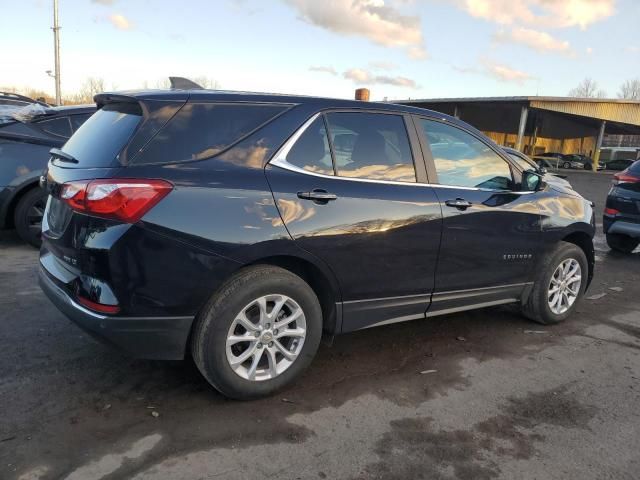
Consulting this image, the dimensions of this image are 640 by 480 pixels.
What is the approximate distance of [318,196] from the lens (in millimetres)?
3102

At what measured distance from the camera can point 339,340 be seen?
13.6 feet

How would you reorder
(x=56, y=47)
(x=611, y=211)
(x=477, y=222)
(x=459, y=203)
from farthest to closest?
1. (x=56, y=47)
2. (x=611, y=211)
3. (x=477, y=222)
4. (x=459, y=203)

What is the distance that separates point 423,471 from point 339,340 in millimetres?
1655

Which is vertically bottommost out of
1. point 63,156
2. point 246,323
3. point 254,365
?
point 254,365

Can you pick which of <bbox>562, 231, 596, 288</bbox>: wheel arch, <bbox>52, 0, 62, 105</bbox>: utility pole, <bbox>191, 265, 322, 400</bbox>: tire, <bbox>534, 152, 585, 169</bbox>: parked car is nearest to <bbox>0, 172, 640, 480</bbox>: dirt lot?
<bbox>191, 265, 322, 400</bbox>: tire

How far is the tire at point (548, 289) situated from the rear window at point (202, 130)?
9.05 ft

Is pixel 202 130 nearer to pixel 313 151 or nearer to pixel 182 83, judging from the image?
pixel 313 151

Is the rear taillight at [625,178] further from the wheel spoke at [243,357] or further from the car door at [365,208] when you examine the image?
the wheel spoke at [243,357]

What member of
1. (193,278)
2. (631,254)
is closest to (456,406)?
(193,278)

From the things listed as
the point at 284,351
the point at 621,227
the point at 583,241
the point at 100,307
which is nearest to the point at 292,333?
the point at 284,351

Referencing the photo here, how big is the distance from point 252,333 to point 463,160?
6.77 feet

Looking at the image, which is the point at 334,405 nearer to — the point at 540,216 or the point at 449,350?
the point at 449,350

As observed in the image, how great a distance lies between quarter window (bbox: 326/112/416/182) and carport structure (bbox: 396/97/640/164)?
33.3 metres

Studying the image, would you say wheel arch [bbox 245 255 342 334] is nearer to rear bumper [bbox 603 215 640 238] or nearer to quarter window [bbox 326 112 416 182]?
quarter window [bbox 326 112 416 182]
